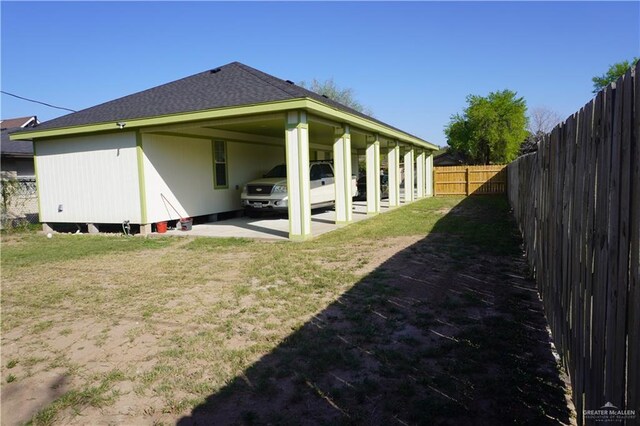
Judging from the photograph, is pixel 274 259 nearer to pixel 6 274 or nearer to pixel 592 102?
pixel 6 274

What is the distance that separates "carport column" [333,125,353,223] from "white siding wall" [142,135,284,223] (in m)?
4.31

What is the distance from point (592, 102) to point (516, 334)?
2379mm

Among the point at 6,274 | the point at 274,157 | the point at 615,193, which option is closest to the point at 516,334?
the point at 615,193

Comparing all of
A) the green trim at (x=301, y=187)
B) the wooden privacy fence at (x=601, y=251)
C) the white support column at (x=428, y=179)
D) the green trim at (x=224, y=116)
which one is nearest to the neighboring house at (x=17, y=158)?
the green trim at (x=224, y=116)

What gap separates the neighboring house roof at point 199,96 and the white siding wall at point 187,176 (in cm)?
110

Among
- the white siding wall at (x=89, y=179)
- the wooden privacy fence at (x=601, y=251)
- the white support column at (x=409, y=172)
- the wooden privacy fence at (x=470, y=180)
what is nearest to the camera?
the wooden privacy fence at (x=601, y=251)

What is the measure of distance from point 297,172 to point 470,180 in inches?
777

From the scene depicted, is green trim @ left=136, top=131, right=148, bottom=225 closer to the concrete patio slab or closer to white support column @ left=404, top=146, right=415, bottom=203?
the concrete patio slab

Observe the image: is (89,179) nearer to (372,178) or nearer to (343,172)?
(343,172)

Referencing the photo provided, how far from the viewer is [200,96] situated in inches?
456

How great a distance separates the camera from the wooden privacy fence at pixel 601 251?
1674mm

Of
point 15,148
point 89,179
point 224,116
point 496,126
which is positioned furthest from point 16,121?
point 496,126

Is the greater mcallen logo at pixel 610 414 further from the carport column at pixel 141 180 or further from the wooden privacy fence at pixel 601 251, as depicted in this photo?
the carport column at pixel 141 180

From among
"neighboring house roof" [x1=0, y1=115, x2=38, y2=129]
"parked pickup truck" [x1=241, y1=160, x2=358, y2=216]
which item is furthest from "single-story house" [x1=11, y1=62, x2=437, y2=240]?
"neighboring house roof" [x1=0, y1=115, x2=38, y2=129]
